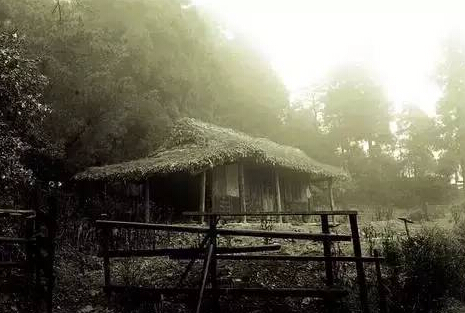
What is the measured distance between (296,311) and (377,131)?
34.2 meters

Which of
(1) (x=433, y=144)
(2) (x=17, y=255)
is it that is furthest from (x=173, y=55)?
(1) (x=433, y=144)

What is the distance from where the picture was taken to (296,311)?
25.1 feet

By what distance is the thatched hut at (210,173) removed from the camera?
17391 millimetres

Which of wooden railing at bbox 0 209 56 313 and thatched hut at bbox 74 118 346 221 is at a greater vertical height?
thatched hut at bbox 74 118 346 221

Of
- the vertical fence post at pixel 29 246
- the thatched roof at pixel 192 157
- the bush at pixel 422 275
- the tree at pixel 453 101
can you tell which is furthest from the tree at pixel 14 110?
the tree at pixel 453 101

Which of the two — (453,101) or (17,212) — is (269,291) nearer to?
(17,212)

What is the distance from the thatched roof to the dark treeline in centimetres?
307

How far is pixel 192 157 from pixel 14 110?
259 inches

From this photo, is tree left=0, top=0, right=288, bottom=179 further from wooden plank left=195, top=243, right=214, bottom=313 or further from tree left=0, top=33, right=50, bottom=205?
wooden plank left=195, top=243, right=214, bottom=313

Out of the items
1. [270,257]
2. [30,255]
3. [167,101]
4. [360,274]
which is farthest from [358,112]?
[30,255]

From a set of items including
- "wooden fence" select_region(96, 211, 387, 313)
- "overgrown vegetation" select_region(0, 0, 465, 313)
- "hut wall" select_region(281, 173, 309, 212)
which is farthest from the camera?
"hut wall" select_region(281, 173, 309, 212)

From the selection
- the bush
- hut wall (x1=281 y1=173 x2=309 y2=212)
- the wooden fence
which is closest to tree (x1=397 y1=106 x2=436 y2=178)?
hut wall (x1=281 y1=173 x2=309 y2=212)

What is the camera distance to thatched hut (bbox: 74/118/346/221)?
17.4m

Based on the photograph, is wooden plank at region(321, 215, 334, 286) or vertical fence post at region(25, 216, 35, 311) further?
wooden plank at region(321, 215, 334, 286)
